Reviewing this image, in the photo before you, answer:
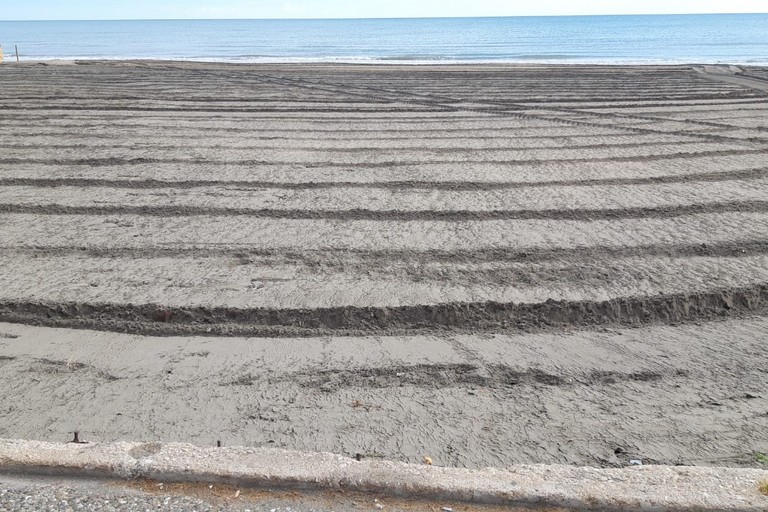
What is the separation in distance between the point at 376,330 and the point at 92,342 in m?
1.63

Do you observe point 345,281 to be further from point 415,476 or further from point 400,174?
point 400,174

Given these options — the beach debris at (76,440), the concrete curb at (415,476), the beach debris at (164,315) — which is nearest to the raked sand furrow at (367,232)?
the beach debris at (164,315)

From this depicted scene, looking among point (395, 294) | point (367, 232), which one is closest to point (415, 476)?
point (395, 294)

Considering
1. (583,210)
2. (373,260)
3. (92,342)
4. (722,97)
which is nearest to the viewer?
(92,342)

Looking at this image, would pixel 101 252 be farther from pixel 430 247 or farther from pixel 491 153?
pixel 491 153

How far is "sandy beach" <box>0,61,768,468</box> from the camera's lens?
3.33m

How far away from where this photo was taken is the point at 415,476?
2.66 meters

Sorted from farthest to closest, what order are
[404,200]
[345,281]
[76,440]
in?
[404,200] < [345,281] < [76,440]

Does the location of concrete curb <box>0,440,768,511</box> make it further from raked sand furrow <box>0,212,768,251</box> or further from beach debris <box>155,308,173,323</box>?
raked sand furrow <box>0,212,768,251</box>

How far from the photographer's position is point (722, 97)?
45.9 ft

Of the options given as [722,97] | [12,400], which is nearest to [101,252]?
[12,400]

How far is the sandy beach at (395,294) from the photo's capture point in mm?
3328

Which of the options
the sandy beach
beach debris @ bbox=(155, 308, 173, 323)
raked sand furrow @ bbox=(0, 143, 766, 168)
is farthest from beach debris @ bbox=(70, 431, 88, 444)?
raked sand furrow @ bbox=(0, 143, 766, 168)

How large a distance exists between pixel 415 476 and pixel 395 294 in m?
2.03
